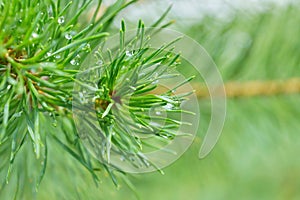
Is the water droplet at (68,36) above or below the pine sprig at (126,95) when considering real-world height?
above

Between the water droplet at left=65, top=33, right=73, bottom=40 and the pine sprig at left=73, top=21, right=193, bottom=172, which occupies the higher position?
the water droplet at left=65, top=33, right=73, bottom=40

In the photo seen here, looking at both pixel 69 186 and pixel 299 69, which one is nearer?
pixel 69 186

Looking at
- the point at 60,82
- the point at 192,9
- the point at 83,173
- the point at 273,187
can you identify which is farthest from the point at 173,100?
the point at 273,187

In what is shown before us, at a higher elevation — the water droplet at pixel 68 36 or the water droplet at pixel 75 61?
the water droplet at pixel 68 36

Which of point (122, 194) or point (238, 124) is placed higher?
point (238, 124)

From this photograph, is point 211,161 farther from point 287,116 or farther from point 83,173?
A: point 83,173

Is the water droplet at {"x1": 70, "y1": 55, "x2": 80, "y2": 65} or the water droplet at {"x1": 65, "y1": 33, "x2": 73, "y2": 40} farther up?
the water droplet at {"x1": 65, "y1": 33, "x2": 73, "y2": 40}

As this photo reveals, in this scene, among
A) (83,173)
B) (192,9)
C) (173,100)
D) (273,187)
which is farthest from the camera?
(273,187)

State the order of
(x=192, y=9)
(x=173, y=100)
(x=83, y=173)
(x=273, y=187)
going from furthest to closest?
(x=273, y=187), (x=192, y=9), (x=83, y=173), (x=173, y=100)

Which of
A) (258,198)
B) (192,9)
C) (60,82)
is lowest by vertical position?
(258,198)
